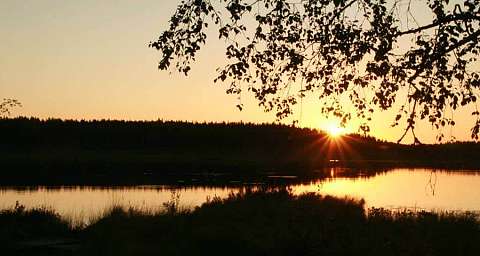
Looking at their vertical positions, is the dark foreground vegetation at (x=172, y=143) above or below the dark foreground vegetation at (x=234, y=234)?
above

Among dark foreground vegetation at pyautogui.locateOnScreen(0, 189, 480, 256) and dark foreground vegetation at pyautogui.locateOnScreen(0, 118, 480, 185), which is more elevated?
dark foreground vegetation at pyautogui.locateOnScreen(0, 118, 480, 185)

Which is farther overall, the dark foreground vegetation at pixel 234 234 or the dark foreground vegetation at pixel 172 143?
the dark foreground vegetation at pixel 172 143

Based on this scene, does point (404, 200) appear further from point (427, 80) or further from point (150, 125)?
point (150, 125)

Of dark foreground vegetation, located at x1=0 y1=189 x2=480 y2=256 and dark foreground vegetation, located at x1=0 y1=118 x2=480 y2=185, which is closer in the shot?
dark foreground vegetation, located at x1=0 y1=189 x2=480 y2=256

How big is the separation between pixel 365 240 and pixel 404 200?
28570 mm

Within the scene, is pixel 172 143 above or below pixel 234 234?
above

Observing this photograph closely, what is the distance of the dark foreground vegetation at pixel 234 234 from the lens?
13.9 m

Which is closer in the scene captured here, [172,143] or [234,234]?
[234,234]

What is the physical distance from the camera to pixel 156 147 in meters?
141

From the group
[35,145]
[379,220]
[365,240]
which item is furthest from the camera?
[35,145]

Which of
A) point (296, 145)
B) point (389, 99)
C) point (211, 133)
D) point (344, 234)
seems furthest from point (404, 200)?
point (296, 145)

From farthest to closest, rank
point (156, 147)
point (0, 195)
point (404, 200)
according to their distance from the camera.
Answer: point (156, 147)
point (404, 200)
point (0, 195)

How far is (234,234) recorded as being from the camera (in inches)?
608

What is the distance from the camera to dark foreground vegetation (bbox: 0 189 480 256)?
13867 mm
